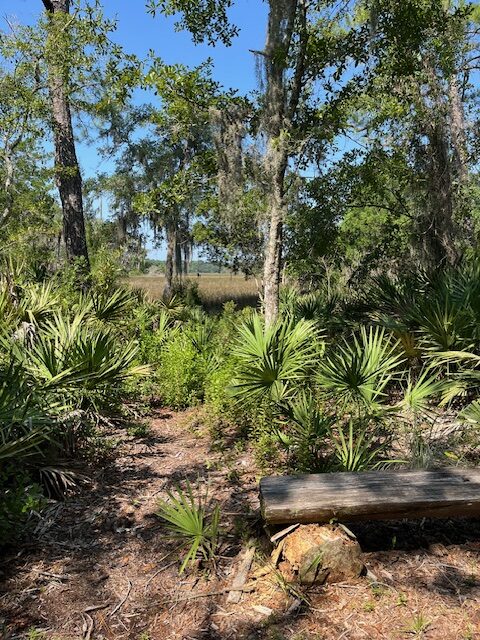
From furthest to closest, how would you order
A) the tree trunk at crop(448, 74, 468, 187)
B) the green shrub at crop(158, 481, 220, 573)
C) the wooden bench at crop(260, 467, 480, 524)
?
the tree trunk at crop(448, 74, 468, 187), the green shrub at crop(158, 481, 220, 573), the wooden bench at crop(260, 467, 480, 524)

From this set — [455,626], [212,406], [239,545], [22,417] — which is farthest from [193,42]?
[455,626]

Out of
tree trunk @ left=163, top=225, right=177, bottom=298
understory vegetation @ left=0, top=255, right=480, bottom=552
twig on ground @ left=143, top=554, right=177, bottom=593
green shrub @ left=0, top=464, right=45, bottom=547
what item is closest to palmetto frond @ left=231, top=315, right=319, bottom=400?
understory vegetation @ left=0, top=255, right=480, bottom=552

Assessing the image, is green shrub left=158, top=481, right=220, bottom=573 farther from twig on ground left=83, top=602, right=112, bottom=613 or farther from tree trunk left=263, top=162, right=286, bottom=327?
tree trunk left=263, top=162, right=286, bottom=327

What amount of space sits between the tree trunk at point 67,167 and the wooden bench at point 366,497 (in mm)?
9405

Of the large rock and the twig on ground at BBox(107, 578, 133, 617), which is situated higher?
the large rock

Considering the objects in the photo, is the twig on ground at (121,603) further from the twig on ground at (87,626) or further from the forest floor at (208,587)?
the twig on ground at (87,626)

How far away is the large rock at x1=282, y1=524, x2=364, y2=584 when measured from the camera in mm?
3133

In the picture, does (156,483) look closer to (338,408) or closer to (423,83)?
(338,408)

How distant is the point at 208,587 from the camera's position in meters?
3.28

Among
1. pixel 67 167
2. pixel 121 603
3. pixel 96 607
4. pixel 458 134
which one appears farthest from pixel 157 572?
pixel 458 134

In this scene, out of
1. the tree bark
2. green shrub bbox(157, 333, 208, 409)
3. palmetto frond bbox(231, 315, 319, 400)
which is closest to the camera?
palmetto frond bbox(231, 315, 319, 400)

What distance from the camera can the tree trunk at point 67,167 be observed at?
11834mm

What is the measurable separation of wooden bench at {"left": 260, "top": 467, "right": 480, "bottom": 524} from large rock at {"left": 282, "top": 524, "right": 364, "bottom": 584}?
12 centimetres

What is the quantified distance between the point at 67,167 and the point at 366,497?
1083 centimetres
